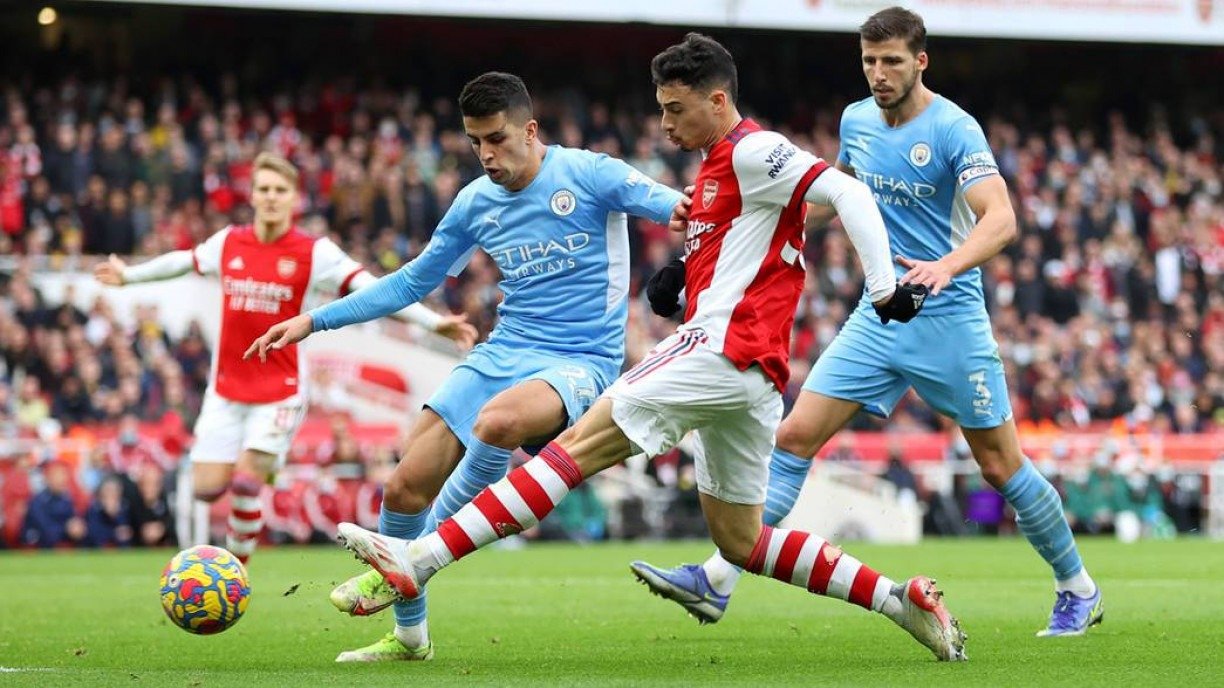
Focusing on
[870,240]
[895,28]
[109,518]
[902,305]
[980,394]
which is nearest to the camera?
[902,305]

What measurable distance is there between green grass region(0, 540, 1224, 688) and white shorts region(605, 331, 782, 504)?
0.88 m

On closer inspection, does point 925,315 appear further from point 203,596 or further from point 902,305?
point 203,596

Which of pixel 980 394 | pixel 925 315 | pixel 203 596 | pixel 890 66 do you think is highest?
pixel 890 66

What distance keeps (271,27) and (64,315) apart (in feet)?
31.4

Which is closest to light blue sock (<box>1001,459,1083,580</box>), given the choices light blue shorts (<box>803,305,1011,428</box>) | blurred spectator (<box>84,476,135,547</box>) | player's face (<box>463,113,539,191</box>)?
light blue shorts (<box>803,305,1011,428</box>)

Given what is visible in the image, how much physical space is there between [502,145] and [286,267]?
434cm

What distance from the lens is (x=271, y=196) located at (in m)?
11.9

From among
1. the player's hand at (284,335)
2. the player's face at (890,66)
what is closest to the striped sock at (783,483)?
the player's face at (890,66)

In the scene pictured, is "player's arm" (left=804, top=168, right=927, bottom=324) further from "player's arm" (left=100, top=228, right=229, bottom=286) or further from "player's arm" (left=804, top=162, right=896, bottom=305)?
"player's arm" (left=100, top=228, right=229, bottom=286)

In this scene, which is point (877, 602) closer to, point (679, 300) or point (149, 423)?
point (679, 300)

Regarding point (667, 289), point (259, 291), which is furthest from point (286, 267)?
point (667, 289)

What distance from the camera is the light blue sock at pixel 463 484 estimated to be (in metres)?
7.86

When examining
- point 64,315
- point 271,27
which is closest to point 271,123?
point 271,27

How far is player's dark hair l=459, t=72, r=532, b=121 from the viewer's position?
25.2 feet
